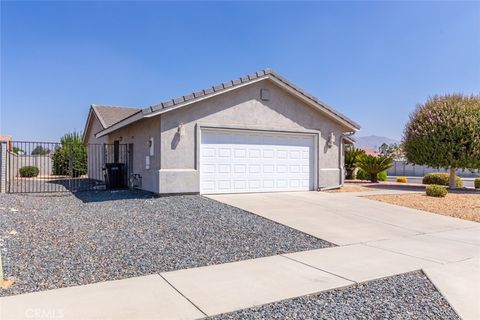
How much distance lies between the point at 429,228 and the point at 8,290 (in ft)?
29.4

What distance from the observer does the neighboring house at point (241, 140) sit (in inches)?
512

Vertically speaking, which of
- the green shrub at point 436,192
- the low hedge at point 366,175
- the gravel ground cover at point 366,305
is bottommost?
the gravel ground cover at point 366,305

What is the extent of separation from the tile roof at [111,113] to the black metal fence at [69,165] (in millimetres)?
1527

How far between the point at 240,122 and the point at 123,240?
8042 mm

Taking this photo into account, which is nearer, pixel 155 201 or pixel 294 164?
pixel 155 201

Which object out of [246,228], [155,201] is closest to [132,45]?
[155,201]

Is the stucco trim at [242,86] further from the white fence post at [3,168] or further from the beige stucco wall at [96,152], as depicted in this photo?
the beige stucco wall at [96,152]

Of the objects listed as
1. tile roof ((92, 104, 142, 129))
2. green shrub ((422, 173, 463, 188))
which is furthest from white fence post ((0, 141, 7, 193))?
green shrub ((422, 173, 463, 188))

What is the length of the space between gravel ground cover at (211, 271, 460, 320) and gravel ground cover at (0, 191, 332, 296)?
194 centimetres

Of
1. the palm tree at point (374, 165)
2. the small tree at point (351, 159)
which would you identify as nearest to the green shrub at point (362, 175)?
the small tree at point (351, 159)

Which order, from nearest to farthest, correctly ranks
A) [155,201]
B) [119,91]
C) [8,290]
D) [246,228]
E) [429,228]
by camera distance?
1. [8,290]
2. [246,228]
3. [429,228]
4. [155,201]
5. [119,91]

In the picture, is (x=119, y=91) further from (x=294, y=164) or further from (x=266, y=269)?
(x=266, y=269)

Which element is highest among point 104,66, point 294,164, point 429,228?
point 104,66

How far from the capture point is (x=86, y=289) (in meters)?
4.59
